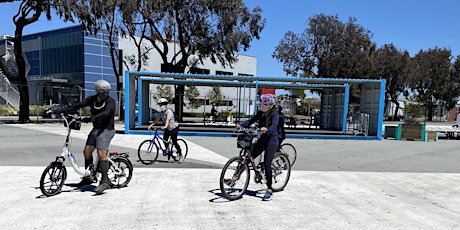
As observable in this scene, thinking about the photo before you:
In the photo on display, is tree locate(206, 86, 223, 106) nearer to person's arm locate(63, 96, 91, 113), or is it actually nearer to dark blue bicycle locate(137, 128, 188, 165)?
dark blue bicycle locate(137, 128, 188, 165)

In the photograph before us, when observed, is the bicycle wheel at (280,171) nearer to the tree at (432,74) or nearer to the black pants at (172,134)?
the black pants at (172,134)

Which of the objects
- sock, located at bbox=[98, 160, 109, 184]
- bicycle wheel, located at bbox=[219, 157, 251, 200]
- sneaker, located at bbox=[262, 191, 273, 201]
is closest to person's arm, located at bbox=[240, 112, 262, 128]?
bicycle wheel, located at bbox=[219, 157, 251, 200]

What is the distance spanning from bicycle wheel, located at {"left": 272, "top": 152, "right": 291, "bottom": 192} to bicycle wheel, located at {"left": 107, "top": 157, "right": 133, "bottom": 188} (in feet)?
8.63

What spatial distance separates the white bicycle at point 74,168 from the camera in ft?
17.1

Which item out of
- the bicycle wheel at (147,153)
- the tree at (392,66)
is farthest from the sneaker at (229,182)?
the tree at (392,66)

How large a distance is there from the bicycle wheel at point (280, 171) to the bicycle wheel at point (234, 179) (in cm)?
82

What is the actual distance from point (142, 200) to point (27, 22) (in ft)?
71.3

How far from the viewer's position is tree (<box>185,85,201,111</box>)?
35537 mm

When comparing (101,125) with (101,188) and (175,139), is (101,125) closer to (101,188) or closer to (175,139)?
(101,188)

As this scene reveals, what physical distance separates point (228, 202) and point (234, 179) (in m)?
0.37

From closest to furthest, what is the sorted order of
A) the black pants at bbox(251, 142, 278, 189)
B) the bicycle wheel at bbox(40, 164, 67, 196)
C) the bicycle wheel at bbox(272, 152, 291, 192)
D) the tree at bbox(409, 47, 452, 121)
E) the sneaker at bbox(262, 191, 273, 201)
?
the bicycle wheel at bbox(40, 164, 67, 196)
the black pants at bbox(251, 142, 278, 189)
the sneaker at bbox(262, 191, 273, 201)
the bicycle wheel at bbox(272, 152, 291, 192)
the tree at bbox(409, 47, 452, 121)

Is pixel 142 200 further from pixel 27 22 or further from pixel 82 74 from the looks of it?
pixel 82 74

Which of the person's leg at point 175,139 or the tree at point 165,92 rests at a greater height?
the tree at point 165,92

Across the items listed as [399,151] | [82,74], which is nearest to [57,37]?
[82,74]
